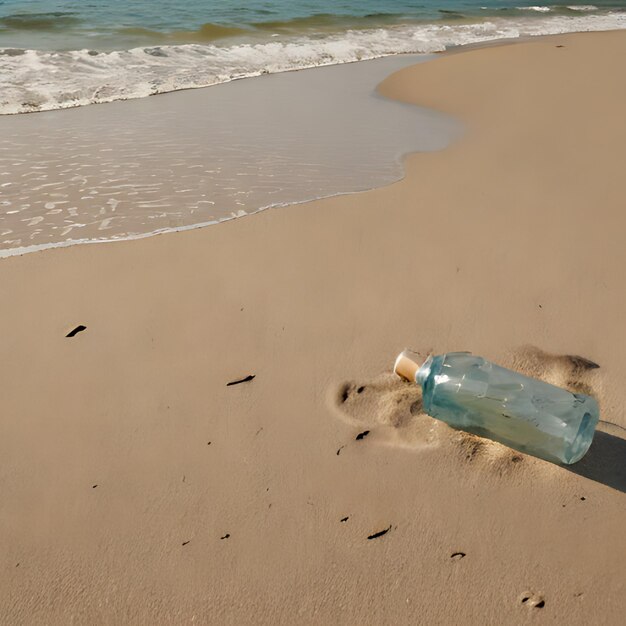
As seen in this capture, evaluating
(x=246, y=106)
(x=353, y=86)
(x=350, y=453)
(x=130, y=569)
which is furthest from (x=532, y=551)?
(x=353, y=86)

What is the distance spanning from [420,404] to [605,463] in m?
0.51

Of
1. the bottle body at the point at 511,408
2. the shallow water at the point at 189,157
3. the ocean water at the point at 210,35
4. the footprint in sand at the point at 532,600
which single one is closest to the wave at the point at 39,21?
the ocean water at the point at 210,35

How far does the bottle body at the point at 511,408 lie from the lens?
162cm

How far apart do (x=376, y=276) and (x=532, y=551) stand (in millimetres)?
1219

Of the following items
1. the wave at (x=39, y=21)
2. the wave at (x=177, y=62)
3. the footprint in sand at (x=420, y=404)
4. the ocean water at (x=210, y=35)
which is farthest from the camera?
the wave at (x=39, y=21)

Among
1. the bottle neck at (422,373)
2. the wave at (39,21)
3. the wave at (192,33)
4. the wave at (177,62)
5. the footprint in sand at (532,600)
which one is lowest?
the footprint in sand at (532,600)

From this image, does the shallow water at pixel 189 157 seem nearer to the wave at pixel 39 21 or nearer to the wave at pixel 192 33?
the wave at pixel 192 33

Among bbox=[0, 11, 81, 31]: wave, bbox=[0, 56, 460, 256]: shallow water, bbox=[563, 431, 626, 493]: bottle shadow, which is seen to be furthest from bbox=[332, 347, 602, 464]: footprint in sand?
bbox=[0, 11, 81, 31]: wave

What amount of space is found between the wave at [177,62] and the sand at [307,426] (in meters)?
3.51

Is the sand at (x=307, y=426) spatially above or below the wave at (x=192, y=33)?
below

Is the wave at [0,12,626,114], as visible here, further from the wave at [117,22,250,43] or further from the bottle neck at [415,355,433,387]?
the bottle neck at [415,355,433,387]

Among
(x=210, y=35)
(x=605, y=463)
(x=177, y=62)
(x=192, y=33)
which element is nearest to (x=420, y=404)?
(x=605, y=463)

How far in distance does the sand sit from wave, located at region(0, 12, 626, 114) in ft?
11.5

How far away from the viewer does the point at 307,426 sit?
5.89ft
